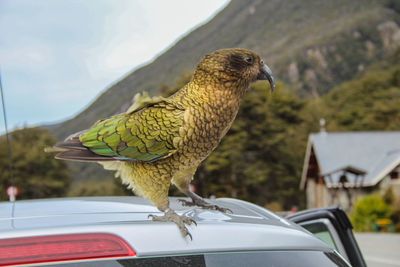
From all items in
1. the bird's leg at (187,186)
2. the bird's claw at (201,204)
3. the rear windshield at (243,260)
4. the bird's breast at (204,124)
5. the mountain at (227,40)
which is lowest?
the rear windshield at (243,260)

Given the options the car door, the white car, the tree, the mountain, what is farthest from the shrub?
the white car

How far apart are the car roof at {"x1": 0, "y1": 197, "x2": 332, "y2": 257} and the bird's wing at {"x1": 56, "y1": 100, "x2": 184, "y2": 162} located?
5.8 inches

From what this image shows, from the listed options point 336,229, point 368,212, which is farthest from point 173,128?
point 368,212

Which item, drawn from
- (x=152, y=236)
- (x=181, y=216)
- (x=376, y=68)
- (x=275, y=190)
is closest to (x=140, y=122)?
(x=181, y=216)

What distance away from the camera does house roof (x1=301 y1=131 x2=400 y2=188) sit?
33031mm

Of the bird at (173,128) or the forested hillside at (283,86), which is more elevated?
the forested hillside at (283,86)

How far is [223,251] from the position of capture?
1.02 m

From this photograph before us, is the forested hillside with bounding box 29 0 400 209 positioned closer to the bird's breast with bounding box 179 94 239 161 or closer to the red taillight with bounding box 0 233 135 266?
the bird's breast with bounding box 179 94 239 161

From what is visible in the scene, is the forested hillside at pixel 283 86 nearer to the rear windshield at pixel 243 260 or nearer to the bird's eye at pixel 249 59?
the bird's eye at pixel 249 59

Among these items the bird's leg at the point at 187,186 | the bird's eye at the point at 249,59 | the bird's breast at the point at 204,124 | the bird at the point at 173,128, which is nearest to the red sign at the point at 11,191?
the bird at the point at 173,128

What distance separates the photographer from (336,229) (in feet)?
6.12

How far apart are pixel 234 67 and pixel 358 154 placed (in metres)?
35.6

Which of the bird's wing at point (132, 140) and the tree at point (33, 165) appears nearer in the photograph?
the bird's wing at point (132, 140)

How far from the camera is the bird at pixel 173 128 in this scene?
1321mm
